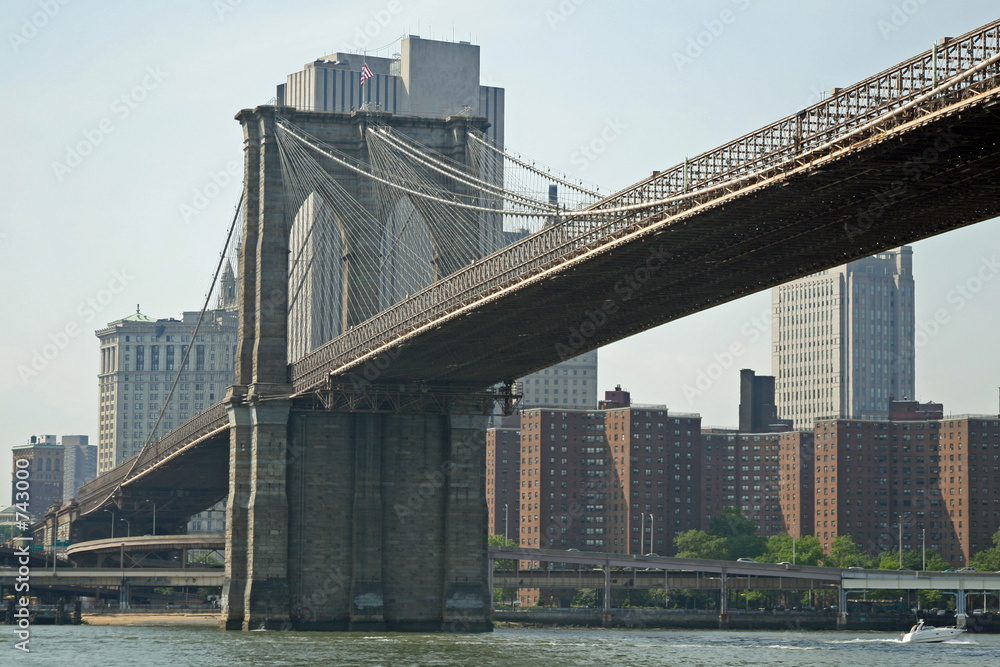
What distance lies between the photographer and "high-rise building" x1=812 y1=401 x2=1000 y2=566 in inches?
6850

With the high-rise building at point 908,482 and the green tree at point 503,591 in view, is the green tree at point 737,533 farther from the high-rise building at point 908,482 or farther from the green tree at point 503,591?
the green tree at point 503,591

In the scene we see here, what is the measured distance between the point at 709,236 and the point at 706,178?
390 centimetres

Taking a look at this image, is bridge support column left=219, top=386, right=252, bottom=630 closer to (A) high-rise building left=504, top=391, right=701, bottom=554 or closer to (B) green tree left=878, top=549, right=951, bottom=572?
(A) high-rise building left=504, top=391, right=701, bottom=554

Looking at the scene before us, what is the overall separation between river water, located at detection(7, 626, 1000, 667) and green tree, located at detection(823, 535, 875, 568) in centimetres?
7319

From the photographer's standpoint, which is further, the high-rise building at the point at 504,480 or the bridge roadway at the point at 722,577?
the high-rise building at the point at 504,480

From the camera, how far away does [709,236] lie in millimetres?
50344

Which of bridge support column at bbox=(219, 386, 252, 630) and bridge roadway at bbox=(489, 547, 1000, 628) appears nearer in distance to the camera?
bridge support column at bbox=(219, 386, 252, 630)

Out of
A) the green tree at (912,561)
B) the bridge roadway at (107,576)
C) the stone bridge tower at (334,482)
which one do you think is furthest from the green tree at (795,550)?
the stone bridge tower at (334,482)

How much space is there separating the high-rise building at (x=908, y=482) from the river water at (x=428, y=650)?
8863 centimetres

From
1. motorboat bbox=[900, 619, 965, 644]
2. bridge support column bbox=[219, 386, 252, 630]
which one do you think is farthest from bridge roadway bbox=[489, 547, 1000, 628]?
bridge support column bbox=[219, 386, 252, 630]

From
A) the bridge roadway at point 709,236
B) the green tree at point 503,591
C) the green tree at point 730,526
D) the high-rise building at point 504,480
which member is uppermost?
the bridge roadway at point 709,236

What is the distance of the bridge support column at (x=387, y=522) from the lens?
7744cm

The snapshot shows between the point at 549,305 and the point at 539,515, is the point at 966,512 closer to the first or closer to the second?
the point at 539,515

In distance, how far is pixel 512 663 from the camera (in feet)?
194
